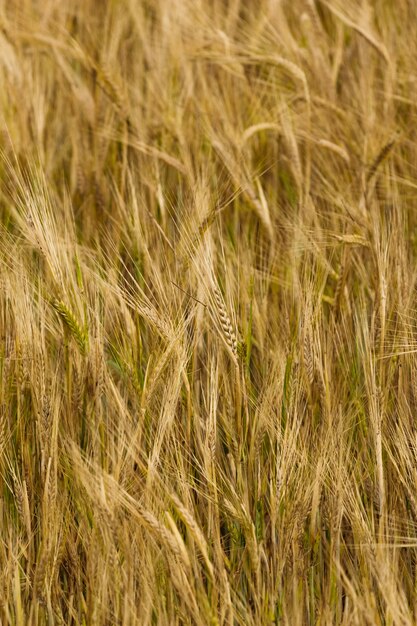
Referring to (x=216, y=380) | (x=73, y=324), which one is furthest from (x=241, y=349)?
A: (x=73, y=324)

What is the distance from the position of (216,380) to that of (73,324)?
0.25 meters

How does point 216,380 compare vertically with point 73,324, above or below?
below

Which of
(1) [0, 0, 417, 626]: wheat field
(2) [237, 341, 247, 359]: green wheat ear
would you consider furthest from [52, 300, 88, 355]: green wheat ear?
(2) [237, 341, 247, 359]: green wheat ear

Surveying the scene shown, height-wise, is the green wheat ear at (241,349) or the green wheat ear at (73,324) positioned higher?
the green wheat ear at (73,324)

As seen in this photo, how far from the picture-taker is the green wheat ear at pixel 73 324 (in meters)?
1.36

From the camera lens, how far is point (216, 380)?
4.62 ft

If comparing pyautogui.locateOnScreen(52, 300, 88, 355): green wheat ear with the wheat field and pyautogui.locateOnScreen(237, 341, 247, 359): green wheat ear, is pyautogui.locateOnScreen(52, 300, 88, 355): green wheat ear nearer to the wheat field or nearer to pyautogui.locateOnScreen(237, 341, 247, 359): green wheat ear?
the wheat field

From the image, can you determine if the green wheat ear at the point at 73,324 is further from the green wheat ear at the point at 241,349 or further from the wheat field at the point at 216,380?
the green wheat ear at the point at 241,349

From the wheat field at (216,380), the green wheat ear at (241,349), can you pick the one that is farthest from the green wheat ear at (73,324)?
the green wheat ear at (241,349)

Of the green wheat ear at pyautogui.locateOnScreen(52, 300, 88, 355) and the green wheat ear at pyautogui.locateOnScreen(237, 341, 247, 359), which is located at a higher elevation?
the green wheat ear at pyautogui.locateOnScreen(52, 300, 88, 355)

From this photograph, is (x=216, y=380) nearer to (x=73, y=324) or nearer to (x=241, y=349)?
(x=241, y=349)

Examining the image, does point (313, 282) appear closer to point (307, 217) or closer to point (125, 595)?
point (307, 217)

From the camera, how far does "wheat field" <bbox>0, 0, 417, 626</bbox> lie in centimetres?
129

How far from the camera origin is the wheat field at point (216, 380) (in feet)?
4.23
